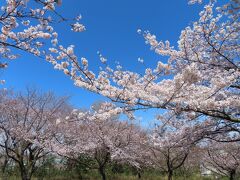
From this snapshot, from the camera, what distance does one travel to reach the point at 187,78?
360 centimetres

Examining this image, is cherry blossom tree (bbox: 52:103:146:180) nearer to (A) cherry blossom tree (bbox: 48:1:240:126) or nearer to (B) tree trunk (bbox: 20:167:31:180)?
(B) tree trunk (bbox: 20:167:31:180)

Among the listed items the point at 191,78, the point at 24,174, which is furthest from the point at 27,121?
the point at 191,78

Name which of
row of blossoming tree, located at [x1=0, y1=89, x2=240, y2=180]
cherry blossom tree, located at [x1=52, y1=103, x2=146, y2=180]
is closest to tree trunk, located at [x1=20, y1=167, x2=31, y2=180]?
row of blossoming tree, located at [x1=0, y1=89, x2=240, y2=180]

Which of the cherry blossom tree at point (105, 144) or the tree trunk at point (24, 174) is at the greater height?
the cherry blossom tree at point (105, 144)

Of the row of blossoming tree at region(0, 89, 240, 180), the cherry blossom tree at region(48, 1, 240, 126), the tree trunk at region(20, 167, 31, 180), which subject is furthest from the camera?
the tree trunk at region(20, 167, 31, 180)

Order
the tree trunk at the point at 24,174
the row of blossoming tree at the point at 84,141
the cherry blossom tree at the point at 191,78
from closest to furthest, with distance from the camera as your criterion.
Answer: the cherry blossom tree at the point at 191,78
the row of blossoming tree at the point at 84,141
the tree trunk at the point at 24,174

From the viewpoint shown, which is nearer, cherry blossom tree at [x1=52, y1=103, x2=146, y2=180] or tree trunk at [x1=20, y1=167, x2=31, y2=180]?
cherry blossom tree at [x1=52, y1=103, x2=146, y2=180]

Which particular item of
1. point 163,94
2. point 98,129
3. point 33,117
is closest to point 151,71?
point 163,94

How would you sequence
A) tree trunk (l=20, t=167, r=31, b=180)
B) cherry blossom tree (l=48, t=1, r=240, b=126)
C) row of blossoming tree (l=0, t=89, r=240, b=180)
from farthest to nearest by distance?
tree trunk (l=20, t=167, r=31, b=180), row of blossoming tree (l=0, t=89, r=240, b=180), cherry blossom tree (l=48, t=1, r=240, b=126)

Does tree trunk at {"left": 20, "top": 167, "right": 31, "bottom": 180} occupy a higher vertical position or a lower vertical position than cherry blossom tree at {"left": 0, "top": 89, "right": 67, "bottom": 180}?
lower

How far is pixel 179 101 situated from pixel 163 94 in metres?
0.25

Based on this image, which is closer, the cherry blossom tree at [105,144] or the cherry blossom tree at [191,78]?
the cherry blossom tree at [191,78]

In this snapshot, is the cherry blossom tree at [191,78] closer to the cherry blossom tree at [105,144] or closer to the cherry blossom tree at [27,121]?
the cherry blossom tree at [105,144]

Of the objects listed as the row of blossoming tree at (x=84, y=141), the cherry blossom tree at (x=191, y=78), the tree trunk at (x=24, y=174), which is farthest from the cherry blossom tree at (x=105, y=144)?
the cherry blossom tree at (x=191, y=78)
